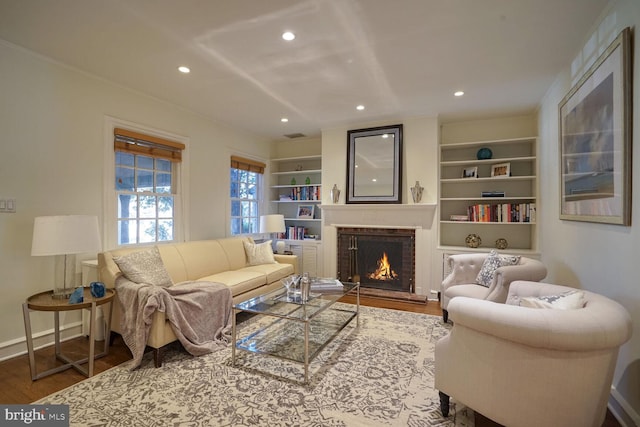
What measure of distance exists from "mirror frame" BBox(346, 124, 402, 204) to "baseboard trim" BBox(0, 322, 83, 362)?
3.64 meters

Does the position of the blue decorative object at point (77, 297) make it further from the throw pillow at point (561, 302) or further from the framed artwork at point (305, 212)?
the framed artwork at point (305, 212)

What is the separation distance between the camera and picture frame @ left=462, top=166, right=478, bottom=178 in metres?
4.29

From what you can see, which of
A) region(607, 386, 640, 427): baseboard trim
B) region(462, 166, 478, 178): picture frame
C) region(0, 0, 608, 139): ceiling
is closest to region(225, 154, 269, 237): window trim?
region(0, 0, 608, 139): ceiling

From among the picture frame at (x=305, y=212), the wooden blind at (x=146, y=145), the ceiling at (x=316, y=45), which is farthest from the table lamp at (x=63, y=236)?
the picture frame at (x=305, y=212)

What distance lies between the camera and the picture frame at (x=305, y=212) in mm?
5445

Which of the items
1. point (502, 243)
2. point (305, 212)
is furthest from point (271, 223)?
point (502, 243)

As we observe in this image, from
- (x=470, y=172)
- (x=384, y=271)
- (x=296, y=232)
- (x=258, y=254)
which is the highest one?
(x=470, y=172)

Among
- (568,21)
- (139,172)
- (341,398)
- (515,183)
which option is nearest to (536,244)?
(515,183)

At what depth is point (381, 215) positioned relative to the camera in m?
4.57

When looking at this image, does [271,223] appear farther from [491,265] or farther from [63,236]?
[491,265]

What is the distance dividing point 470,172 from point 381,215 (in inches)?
56.1

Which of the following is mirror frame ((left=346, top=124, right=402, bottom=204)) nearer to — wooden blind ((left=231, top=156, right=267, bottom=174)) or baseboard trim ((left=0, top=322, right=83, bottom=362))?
wooden blind ((left=231, top=156, right=267, bottom=174))

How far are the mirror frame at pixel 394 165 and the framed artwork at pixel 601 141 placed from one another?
77.5 inches

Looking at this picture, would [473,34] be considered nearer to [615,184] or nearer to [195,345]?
[615,184]
